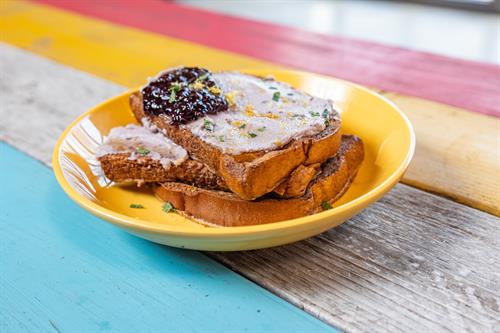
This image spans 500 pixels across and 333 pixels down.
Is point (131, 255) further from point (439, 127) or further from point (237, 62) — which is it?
point (237, 62)

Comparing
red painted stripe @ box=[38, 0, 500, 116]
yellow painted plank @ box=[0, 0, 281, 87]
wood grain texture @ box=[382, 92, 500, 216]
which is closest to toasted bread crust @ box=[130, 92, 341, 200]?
wood grain texture @ box=[382, 92, 500, 216]

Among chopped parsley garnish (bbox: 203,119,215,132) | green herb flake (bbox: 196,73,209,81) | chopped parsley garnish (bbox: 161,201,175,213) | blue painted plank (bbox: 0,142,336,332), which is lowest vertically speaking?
blue painted plank (bbox: 0,142,336,332)

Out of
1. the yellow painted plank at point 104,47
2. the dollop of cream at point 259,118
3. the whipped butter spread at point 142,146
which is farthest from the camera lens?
the yellow painted plank at point 104,47

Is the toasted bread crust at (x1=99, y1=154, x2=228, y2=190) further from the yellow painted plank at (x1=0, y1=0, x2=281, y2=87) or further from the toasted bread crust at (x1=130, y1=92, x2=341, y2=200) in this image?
the yellow painted plank at (x1=0, y1=0, x2=281, y2=87)

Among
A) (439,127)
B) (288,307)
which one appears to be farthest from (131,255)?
(439,127)

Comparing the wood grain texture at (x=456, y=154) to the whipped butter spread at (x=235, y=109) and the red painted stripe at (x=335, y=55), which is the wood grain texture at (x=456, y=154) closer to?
the red painted stripe at (x=335, y=55)

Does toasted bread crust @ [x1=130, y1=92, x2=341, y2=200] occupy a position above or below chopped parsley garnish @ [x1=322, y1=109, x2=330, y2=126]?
below

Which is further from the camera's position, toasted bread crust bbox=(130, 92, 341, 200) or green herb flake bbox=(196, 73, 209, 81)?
green herb flake bbox=(196, 73, 209, 81)

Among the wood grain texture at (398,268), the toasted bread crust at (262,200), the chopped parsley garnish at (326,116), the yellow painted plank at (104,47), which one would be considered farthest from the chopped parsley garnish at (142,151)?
the yellow painted plank at (104,47)

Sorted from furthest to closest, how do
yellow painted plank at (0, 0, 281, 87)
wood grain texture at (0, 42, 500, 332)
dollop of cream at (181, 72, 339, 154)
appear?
yellow painted plank at (0, 0, 281, 87)
dollop of cream at (181, 72, 339, 154)
wood grain texture at (0, 42, 500, 332)
